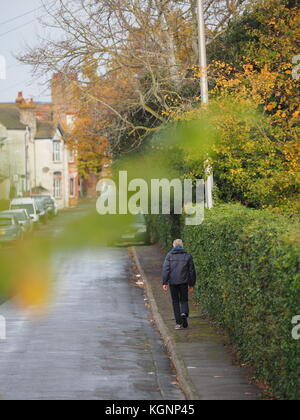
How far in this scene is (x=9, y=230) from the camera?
43.1 meters

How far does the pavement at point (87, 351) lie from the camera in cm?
1115

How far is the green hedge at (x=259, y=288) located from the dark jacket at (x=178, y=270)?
401mm

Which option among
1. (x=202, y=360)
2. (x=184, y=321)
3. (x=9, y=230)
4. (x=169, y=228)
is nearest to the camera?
(x=202, y=360)

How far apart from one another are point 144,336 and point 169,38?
16.4 metres

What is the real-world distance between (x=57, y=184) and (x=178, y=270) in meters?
75.6

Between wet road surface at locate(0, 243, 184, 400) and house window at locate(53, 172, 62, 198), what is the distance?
2630 inches

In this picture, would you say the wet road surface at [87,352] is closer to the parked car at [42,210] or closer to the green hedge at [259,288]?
the green hedge at [259,288]

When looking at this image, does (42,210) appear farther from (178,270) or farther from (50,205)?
(178,270)

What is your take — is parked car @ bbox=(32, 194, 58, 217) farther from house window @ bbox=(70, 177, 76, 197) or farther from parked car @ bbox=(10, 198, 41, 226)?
house window @ bbox=(70, 177, 76, 197)

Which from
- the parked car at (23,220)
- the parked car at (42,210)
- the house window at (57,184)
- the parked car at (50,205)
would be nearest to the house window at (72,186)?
the house window at (57,184)

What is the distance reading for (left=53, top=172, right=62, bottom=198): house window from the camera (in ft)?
297

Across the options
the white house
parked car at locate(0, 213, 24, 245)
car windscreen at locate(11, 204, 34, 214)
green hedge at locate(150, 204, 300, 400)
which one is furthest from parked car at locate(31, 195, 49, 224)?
green hedge at locate(150, 204, 300, 400)

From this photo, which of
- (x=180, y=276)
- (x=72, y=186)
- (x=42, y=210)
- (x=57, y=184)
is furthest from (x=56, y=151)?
(x=180, y=276)
